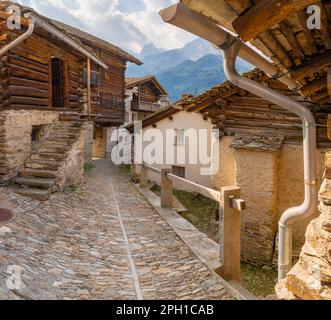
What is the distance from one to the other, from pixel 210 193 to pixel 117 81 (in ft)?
63.7

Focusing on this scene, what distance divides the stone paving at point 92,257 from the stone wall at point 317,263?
152 centimetres

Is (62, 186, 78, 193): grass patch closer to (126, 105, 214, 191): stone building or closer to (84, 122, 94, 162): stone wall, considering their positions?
(126, 105, 214, 191): stone building

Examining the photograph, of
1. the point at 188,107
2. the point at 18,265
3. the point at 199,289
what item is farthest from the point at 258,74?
the point at 18,265

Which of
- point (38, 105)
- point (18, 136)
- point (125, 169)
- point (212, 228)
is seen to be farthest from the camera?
point (125, 169)

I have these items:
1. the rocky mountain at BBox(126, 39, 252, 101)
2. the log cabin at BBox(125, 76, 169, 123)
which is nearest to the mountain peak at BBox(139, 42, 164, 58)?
the rocky mountain at BBox(126, 39, 252, 101)

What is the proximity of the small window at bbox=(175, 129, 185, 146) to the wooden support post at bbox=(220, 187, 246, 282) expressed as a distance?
37.3 ft

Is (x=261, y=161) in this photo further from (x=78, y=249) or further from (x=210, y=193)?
(x=78, y=249)

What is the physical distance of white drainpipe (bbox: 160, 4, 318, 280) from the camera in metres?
2.10

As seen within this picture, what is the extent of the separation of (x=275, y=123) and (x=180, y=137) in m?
7.68

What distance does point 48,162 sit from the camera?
867 cm

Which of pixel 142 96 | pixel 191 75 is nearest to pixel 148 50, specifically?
pixel 191 75

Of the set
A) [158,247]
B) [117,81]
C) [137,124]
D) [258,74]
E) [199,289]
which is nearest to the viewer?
[199,289]

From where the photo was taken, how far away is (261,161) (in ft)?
26.6

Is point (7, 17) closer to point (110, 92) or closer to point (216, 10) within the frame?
point (216, 10)
